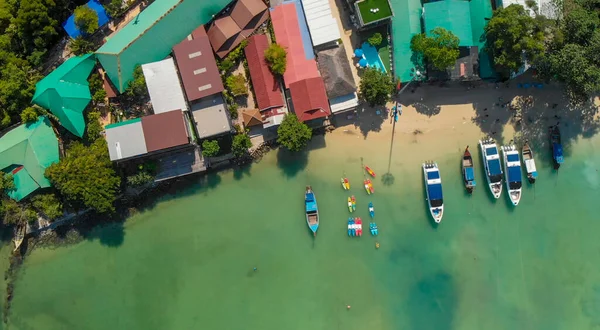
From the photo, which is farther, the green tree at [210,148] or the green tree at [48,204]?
the green tree at [48,204]

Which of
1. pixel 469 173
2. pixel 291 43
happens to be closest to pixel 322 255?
pixel 469 173

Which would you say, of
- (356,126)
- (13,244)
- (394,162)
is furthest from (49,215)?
(394,162)

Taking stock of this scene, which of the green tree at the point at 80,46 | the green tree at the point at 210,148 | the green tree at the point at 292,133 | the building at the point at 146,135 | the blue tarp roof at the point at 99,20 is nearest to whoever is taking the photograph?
the building at the point at 146,135

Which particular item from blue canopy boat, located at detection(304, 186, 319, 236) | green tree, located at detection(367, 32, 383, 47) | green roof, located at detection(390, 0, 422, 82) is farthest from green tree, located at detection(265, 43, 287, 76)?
blue canopy boat, located at detection(304, 186, 319, 236)

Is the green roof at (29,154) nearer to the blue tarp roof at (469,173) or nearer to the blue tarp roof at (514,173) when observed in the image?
the blue tarp roof at (469,173)

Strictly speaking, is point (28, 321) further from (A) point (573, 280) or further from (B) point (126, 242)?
(A) point (573, 280)

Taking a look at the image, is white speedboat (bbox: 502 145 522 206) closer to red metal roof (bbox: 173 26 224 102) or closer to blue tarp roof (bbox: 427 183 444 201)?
blue tarp roof (bbox: 427 183 444 201)

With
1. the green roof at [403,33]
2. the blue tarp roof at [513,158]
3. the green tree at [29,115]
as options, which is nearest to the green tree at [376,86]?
the green roof at [403,33]

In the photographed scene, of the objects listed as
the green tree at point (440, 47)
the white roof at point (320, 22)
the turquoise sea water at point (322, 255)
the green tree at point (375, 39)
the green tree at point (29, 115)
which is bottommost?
the turquoise sea water at point (322, 255)
